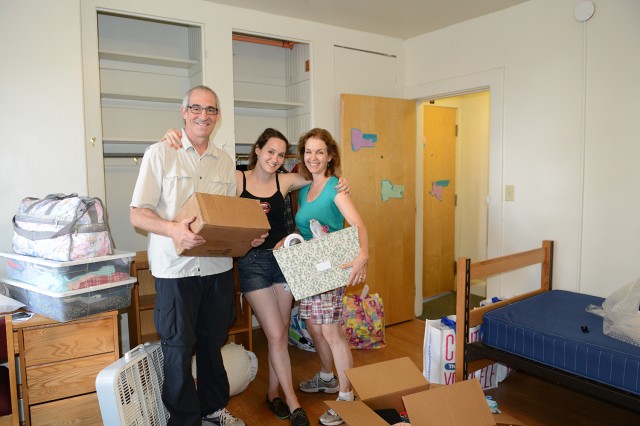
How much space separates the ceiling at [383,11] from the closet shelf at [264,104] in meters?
0.65

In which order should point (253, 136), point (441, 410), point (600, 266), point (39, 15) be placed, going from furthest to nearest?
1. point (253, 136)
2. point (600, 266)
3. point (39, 15)
4. point (441, 410)

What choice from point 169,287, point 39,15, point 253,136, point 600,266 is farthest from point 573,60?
point 39,15

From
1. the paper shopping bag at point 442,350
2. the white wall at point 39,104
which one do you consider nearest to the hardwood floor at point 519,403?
the paper shopping bag at point 442,350

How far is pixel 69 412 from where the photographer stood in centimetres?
201

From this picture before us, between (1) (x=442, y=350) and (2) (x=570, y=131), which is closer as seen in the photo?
(1) (x=442, y=350)

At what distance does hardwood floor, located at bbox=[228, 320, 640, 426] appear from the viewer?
97.3 inches

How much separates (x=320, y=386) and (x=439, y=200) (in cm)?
276

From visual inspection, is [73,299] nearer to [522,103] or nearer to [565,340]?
[565,340]

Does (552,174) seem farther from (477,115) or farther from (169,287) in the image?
(169,287)

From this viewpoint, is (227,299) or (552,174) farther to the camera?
(552,174)

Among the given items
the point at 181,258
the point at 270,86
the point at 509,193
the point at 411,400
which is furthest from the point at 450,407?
the point at 270,86

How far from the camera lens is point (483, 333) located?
2504 millimetres

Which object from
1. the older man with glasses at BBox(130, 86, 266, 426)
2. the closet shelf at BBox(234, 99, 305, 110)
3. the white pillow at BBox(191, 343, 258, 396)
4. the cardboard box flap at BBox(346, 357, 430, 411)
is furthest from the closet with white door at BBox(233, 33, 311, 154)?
the cardboard box flap at BBox(346, 357, 430, 411)

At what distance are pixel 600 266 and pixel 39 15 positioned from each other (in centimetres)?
356
